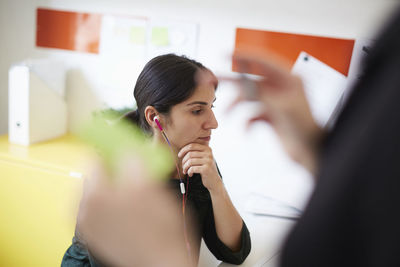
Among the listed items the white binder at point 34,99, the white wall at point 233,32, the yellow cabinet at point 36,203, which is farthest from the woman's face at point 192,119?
the white binder at point 34,99

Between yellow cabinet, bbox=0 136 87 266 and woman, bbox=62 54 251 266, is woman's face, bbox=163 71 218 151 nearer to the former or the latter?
woman, bbox=62 54 251 266

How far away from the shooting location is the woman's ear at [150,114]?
1.14 m

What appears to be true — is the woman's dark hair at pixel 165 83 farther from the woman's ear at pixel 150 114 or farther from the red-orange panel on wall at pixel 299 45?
the red-orange panel on wall at pixel 299 45

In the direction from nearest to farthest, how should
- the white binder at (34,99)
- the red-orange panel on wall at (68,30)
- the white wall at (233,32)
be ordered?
1. the white wall at (233,32)
2. the white binder at (34,99)
3. the red-orange panel on wall at (68,30)

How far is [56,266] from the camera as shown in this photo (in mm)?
1711

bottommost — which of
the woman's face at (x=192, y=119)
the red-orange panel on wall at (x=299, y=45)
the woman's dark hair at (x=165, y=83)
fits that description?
the woman's face at (x=192, y=119)

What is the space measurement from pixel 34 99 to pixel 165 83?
44.1 inches

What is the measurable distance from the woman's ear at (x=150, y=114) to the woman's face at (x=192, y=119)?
4 cm

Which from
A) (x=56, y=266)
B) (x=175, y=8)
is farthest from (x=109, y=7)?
(x=56, y=266)

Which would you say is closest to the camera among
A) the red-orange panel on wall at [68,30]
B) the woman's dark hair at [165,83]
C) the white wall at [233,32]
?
the woman's dark hair at [165,83]

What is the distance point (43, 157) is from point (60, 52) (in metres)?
0.67

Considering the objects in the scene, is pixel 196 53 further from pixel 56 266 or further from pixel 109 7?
pixel 56 266

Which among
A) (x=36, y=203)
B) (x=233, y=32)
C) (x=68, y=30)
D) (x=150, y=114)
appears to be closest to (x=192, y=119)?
(x=150, y=114)

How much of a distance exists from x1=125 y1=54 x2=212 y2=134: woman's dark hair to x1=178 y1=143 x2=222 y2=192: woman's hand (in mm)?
134
